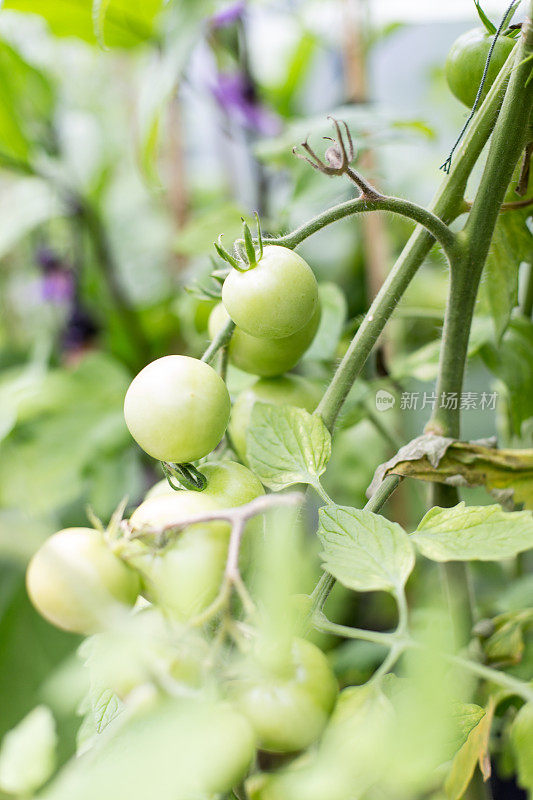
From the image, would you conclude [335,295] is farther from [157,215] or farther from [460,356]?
[157,215]

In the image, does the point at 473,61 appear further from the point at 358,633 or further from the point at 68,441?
the point at 68,441

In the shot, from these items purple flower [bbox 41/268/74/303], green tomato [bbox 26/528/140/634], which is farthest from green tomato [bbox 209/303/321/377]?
purple flower [bbox 41/268/74/303]

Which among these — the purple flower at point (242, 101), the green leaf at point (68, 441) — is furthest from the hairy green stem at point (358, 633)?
the purple flower at point (242, 101)

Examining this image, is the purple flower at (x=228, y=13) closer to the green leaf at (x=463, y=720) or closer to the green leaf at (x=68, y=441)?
the green leaf at (x=68, y=441)

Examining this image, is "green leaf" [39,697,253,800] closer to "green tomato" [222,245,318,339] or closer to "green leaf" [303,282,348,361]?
"green tomato" [222,245,318,339]

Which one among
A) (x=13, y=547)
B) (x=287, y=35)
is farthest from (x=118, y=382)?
(x=287, y=35)

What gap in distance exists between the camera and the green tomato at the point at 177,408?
0.74 feet

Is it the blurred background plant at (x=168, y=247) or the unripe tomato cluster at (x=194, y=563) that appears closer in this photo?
the unripe tomato cluster at (x=194, y=563)

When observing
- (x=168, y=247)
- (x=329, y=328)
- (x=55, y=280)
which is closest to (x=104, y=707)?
(x=329, y=328)

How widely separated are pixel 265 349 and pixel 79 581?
0.13 m

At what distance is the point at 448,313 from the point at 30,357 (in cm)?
75

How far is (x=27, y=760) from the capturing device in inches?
8.9

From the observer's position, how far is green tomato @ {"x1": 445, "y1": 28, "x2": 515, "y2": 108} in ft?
0.92

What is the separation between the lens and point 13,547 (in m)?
0.24
